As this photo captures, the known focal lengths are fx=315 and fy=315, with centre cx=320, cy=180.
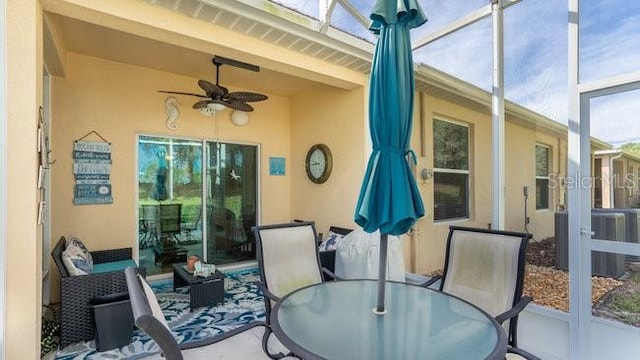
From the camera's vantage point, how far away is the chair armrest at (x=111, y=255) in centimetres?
420

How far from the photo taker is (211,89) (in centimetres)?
395

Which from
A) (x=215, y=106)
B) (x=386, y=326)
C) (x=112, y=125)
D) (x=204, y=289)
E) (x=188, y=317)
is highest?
(x=215, y=106)

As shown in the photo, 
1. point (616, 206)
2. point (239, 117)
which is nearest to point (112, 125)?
point (239, 117)

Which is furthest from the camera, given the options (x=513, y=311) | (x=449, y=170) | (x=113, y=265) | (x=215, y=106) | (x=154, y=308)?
(x=449, y=170)

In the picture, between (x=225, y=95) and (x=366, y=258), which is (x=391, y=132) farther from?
(x=225, y=95)

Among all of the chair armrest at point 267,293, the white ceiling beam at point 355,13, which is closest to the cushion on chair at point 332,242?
the chair armrest at point 267,293

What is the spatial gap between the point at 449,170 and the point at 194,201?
4.10 metres

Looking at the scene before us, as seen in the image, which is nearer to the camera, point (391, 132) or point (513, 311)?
point (391, 132)

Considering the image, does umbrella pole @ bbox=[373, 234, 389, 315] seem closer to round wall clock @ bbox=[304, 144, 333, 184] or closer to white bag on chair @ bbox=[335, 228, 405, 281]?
white bag on chair @ bbox=[335, 228, 405, 281]

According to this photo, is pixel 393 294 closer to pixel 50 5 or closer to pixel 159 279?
pixel 50 5

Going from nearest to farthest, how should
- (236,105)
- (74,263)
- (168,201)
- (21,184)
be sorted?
(21,184) < (74,263) < (236,105) < (168,201)

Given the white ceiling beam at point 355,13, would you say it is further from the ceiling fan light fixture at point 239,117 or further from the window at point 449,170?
the ceiling fan light fixture at point 239,117

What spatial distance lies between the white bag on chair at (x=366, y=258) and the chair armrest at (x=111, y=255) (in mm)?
3016

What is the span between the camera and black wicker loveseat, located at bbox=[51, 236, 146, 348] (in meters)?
2.89
